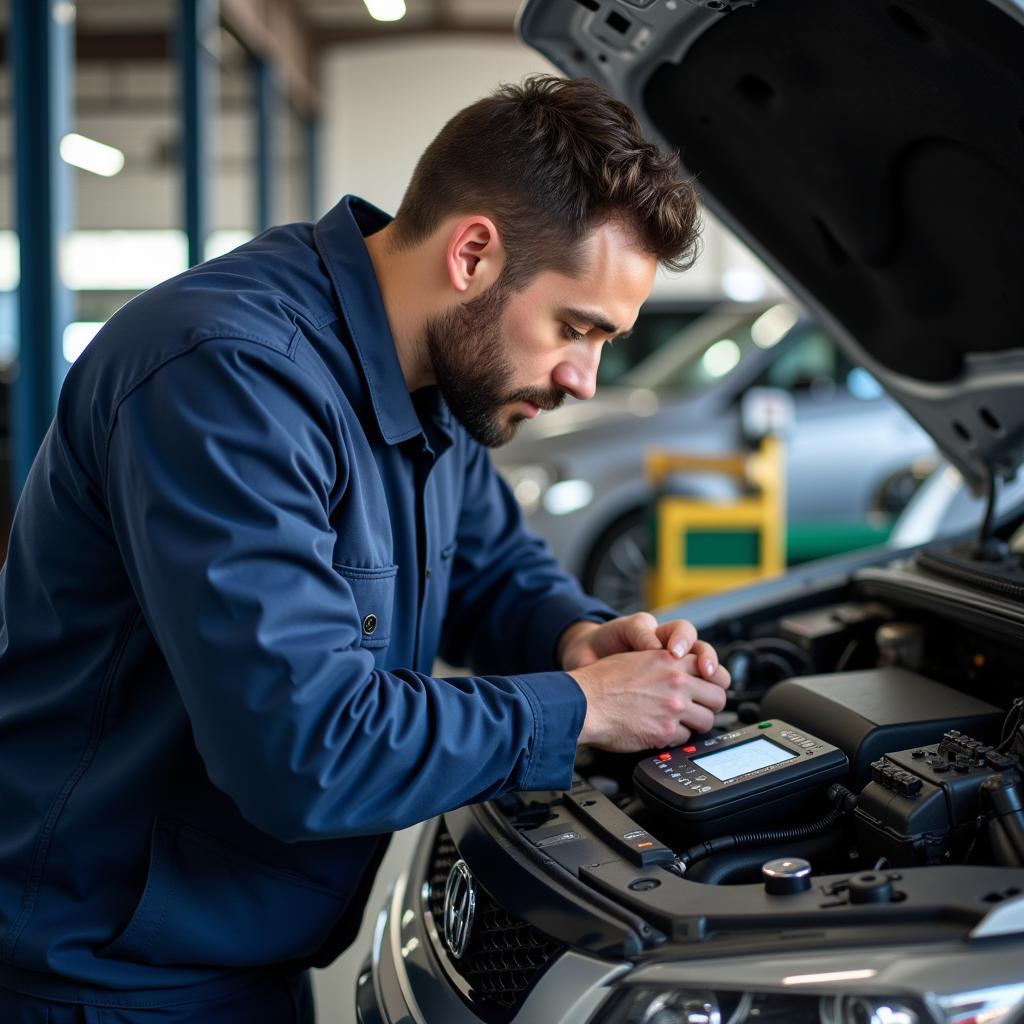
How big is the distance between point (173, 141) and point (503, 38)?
160 inches

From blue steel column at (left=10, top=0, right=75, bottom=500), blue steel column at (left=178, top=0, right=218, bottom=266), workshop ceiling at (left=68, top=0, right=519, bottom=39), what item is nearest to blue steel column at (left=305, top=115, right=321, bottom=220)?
workshop ceiling at (left=68, top=0, right=519, bottom=39)

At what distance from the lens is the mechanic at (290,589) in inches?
42.8

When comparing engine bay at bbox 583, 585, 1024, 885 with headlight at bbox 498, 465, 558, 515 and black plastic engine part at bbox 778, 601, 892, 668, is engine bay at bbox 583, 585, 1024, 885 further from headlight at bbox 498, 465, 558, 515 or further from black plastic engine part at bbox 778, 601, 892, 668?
headlight at bbox 498, 465, 558, 515

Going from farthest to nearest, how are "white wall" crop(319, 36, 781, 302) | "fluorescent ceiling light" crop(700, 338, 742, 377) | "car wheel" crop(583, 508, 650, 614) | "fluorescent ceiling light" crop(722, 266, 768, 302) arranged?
"white wall" crop(319, 36, 781, 302) → "fluorescent ceiling light" crop(722, 266, 768, 302) → "fluorescent ceiling light" crop(700, 338, 742, 377) → "car wheel" crop(583, 508, 650, 614)

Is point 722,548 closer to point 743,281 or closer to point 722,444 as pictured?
point 722,444

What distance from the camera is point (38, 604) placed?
1.29 m

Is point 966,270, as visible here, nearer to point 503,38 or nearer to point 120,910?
point 120,910

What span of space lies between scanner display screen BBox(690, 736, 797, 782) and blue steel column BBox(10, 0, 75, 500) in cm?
331

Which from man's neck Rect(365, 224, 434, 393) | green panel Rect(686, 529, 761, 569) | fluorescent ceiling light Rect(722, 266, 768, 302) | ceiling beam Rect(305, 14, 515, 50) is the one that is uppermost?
man's neck Rect(365, 224, 434, 393)

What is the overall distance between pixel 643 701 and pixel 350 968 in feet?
4.42

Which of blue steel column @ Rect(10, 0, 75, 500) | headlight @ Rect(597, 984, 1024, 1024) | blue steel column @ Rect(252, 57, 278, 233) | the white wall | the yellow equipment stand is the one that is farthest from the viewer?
the white wall

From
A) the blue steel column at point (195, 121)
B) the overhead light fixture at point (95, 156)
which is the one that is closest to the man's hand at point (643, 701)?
the blue steel column at point (195, 121)

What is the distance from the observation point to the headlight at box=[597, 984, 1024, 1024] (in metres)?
0.94

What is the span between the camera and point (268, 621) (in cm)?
106
